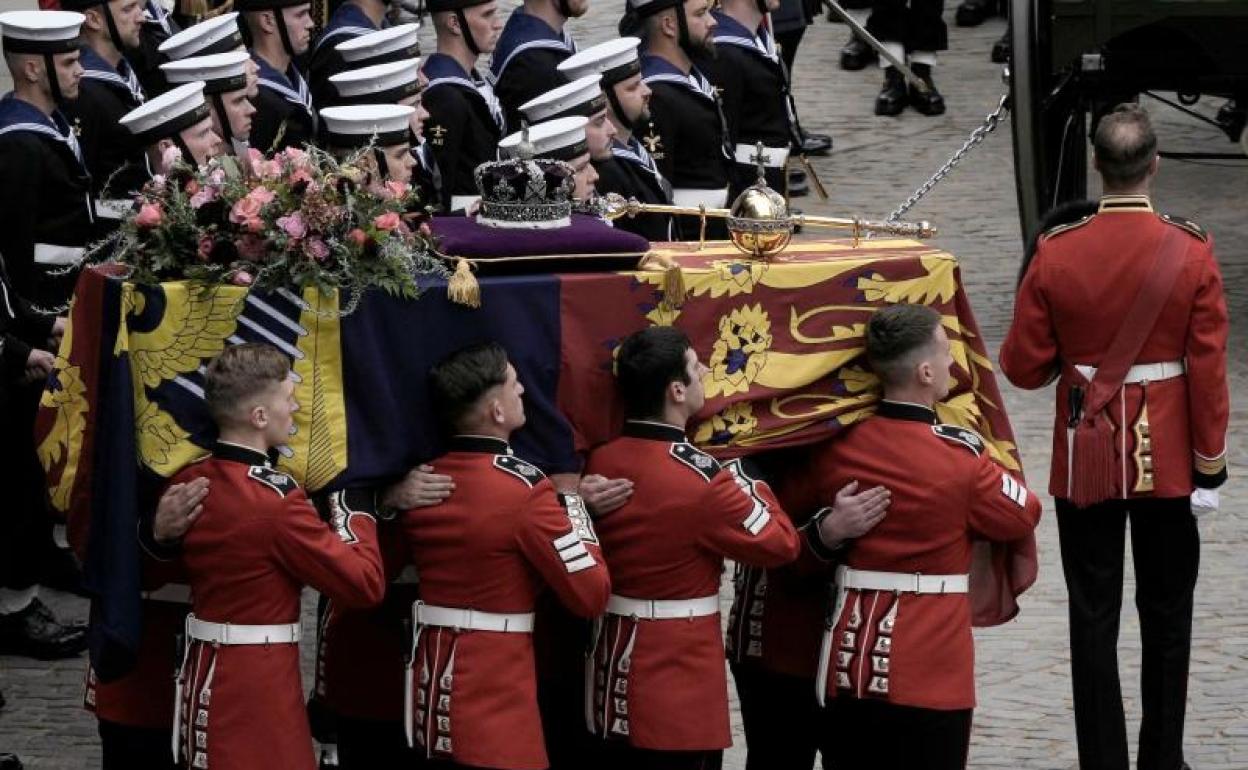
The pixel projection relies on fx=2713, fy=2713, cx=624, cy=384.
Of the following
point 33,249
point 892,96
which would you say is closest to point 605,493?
point 33,249

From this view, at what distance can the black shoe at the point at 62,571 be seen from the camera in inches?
378

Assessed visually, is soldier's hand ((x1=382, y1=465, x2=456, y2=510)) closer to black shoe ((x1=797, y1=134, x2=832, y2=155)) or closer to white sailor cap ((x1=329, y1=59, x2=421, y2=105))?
white sailor cap ((x1=329, y1=59, x2=421, y2=105))

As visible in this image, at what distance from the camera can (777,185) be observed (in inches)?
458

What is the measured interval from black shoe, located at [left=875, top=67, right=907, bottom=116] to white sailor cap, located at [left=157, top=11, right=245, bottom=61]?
657cm

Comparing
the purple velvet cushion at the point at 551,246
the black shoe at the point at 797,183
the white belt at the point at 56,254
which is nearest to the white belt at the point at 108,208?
the white belt at the point at 56,254

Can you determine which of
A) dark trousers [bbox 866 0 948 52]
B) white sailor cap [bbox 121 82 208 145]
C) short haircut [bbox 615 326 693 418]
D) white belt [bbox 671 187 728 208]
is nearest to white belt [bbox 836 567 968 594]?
short haircut [bbox 615 326 693 418]

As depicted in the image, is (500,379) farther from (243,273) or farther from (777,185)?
(777,185)

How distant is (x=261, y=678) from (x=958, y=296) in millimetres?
2175

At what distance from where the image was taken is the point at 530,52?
11.0 metres

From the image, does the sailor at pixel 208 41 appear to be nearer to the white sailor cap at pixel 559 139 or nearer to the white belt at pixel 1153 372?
the white sailor cap at pixel 559 139

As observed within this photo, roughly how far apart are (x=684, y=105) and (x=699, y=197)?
1.24ft

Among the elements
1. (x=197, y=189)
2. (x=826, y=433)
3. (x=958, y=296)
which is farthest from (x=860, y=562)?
(x=197, y=189)

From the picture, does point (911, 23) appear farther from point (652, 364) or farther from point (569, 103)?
point (652, 364)

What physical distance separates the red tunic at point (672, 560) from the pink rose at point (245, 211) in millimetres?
1110
